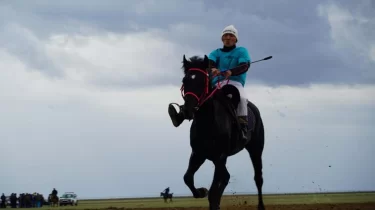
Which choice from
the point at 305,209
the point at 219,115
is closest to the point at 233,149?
the point at 219,115

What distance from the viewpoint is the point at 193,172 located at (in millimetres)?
11281

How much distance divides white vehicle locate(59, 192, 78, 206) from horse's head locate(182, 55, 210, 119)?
138 feet

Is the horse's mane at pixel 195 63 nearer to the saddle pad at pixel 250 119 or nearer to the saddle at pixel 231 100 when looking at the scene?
the saddle at pixel 231 100

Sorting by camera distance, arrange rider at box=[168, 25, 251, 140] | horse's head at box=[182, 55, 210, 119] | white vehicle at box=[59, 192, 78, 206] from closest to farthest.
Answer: horse's head at box=[182, 55, 210, 119] → rider at box=[168, 25, 251, 140] → white vehicle at box=[59, 192, 78, 206]

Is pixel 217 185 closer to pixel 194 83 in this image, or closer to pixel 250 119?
pixel 194 83

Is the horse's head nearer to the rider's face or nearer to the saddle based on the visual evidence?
the saddle

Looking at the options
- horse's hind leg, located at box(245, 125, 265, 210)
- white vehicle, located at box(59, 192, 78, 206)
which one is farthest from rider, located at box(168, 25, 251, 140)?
white vehicle, located at box(59, 192, 78, 206)

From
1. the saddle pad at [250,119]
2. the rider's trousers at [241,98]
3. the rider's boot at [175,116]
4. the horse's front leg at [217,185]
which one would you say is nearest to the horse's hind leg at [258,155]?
the saddle pad at [250,119]

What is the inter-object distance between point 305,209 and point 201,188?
22.8ft

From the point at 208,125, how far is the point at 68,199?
140ft

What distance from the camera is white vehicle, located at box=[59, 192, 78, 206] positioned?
50.9 metres

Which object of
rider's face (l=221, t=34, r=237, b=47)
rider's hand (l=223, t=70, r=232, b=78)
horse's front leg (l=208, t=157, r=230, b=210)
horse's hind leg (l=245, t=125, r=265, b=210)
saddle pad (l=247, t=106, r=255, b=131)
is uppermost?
rider's face (l=221, t=34, r=237, b=47)

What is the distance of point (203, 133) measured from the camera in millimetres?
10891

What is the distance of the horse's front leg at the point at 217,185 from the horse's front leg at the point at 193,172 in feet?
1.58
